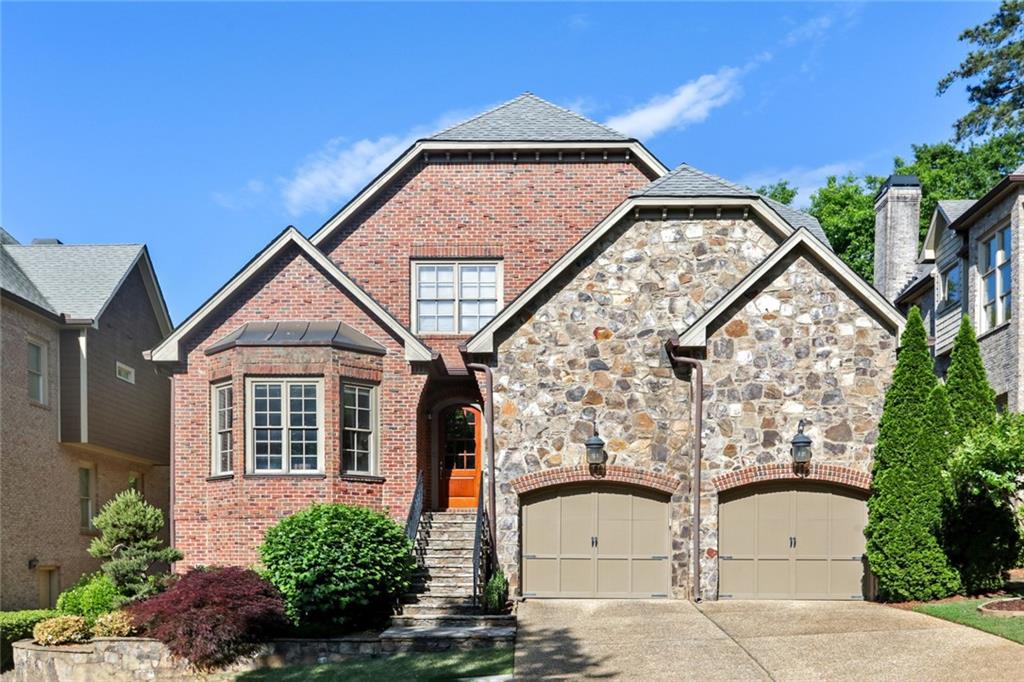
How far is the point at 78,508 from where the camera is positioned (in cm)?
2083

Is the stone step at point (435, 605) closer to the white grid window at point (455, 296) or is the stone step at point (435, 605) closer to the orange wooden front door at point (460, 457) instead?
the orange wooden front door at point (460, 457)

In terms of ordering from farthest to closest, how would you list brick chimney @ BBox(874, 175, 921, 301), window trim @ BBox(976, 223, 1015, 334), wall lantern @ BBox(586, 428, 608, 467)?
brick chimney @ BBox(874, 175, 921, 301) < window trim @ BBox(976, 223, 1015, 334) < wall lantern @ BBox(586, 428, 608, 467)

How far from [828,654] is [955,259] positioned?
1288 centimetres

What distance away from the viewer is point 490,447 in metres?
16.2

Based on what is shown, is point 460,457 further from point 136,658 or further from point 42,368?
point 42,368

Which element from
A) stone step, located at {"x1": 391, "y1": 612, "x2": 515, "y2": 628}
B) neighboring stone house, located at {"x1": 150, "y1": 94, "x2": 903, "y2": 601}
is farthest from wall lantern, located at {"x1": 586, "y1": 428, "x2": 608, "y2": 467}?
stone step, located at {"x1": 391, "y1": 612, "x2": 515, "y2": 628}

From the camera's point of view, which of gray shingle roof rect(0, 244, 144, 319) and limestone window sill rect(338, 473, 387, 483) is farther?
gray shingle roof rect(0, 244, 144, 319)

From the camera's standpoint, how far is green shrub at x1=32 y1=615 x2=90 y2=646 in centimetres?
1458

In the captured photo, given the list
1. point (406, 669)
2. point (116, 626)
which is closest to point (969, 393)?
point (406, 669)

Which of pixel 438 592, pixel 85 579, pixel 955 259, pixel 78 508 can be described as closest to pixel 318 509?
pixel 438 592

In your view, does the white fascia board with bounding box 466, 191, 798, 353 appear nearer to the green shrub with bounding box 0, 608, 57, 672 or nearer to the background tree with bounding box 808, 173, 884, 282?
the green shrub with bounding box 0, 608, 57, 672

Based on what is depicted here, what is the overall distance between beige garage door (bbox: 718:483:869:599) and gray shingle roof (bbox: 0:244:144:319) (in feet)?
45.7

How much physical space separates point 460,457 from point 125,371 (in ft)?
29.5

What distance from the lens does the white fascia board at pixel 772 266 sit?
15.8m
